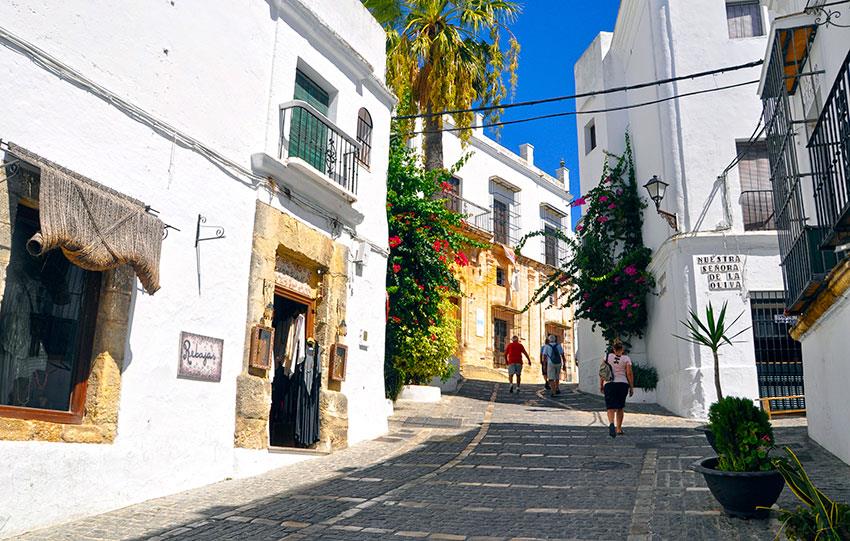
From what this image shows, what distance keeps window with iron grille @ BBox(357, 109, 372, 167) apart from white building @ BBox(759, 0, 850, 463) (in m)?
5.86

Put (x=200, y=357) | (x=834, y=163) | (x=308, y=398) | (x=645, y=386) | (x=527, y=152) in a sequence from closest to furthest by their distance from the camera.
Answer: (x=834, y=163) < (x=200, y=357) < (x=308, y=398) < (x=645, y=386) < (x=527, y=152)

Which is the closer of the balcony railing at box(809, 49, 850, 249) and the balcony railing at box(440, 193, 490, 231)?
the balcony railing at box(809, 49, 850, 249)

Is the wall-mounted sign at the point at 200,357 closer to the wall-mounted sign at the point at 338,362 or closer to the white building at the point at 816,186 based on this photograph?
the wall-mounted sign at the point at 338,362

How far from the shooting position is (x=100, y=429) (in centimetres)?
645

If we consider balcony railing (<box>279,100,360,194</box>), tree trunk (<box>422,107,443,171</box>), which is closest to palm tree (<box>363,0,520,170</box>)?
tree trunk (<box>422,107,443,171</box>)

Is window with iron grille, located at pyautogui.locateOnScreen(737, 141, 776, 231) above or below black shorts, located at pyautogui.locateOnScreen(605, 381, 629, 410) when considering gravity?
above

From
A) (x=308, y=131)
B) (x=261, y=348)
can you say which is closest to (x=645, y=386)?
(x=308, y=131)

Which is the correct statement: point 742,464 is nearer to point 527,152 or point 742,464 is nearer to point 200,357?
point 200,357

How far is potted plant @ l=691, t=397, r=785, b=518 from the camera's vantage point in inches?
223

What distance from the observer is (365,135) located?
11.8 metres

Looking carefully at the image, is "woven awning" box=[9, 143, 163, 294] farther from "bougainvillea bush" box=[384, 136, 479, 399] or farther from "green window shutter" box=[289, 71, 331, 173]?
"bougainvillea bush" box=[384, 136, 479, 399]

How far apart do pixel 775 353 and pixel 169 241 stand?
10670 mm

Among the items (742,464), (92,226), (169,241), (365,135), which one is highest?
(365,135)

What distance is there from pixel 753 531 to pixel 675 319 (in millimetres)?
8652
